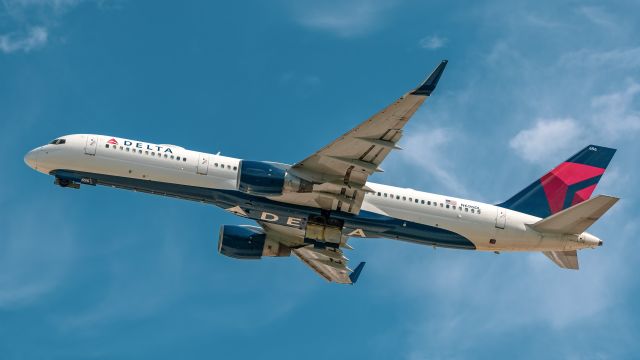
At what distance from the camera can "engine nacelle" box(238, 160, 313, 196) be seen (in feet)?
178

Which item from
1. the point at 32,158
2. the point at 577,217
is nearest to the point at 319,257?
the point at 577,217

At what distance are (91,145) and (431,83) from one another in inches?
847

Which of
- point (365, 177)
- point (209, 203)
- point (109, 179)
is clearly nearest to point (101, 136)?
point (109, 179)

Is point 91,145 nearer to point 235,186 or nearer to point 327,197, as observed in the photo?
point 235,186

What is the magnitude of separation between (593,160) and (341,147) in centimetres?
2023

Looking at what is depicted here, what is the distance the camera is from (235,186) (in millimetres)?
56656

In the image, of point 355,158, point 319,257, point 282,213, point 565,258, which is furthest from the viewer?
point 319,257

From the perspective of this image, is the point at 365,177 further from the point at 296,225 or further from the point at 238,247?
the point at 238,247

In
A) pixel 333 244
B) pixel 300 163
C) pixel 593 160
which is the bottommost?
pixel 333 244

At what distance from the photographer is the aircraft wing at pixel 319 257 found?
6425cm

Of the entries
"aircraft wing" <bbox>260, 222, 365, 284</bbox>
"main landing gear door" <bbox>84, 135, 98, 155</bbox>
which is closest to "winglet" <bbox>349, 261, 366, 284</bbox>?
"aircraft wing" <bbox>260, 222, 365, 284</bbox>

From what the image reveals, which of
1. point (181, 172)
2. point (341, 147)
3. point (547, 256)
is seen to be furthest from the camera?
point (547, 256)

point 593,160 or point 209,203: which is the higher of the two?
point 593,160

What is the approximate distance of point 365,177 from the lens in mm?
54906
